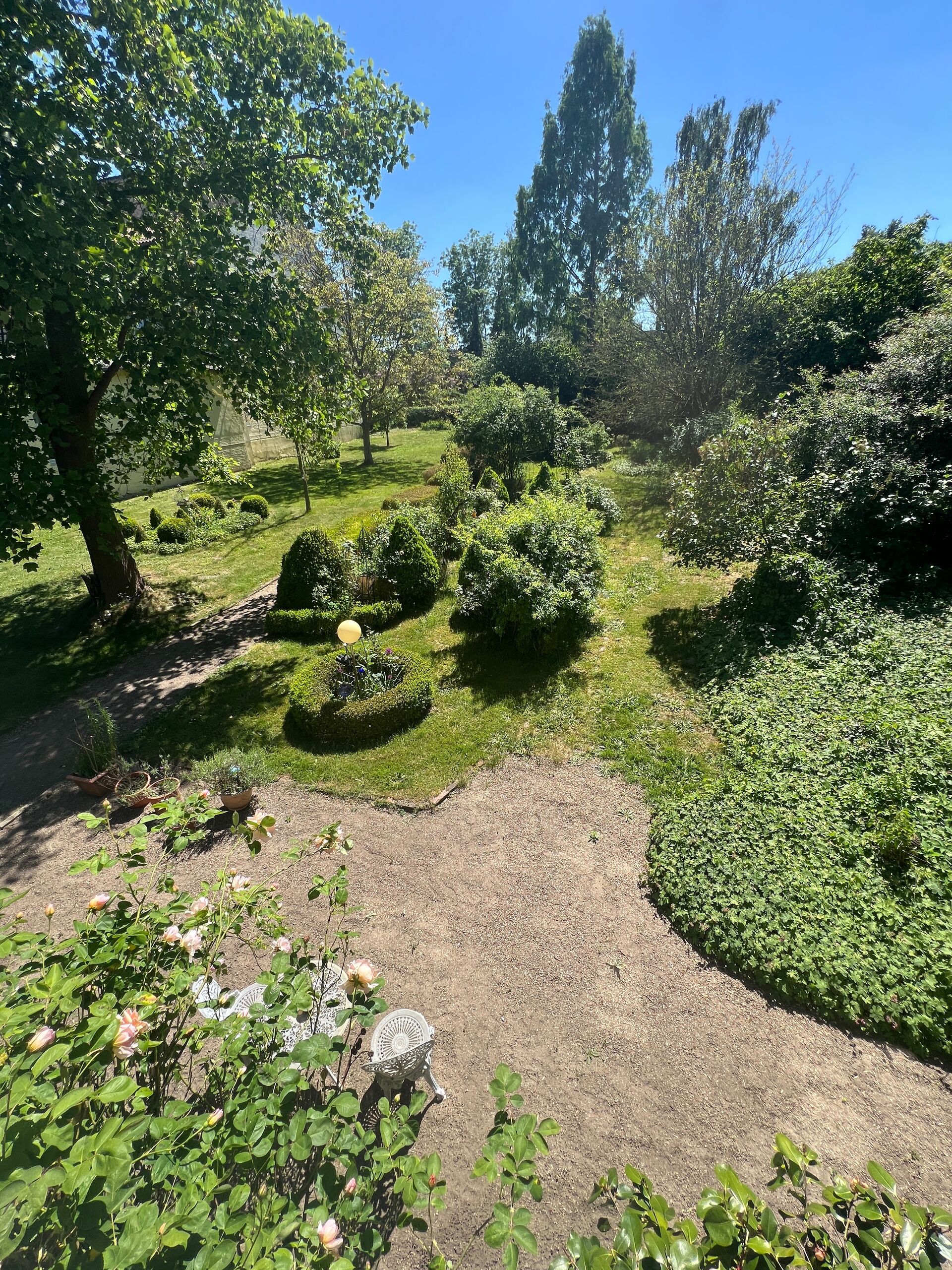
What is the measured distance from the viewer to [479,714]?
24.9 ft

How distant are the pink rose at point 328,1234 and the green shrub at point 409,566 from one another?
31.0 ft

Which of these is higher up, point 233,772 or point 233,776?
point 233,772

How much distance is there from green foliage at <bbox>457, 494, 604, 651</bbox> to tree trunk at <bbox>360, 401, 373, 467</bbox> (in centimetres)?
1525

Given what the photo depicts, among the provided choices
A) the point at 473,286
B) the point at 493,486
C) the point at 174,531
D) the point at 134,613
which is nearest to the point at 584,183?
the point at 473,286

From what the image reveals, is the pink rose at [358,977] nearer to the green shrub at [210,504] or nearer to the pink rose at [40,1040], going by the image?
the pink rose at [40,1040]

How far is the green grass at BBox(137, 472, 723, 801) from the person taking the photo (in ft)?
21.6

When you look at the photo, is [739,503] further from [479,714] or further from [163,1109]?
[163,1109]

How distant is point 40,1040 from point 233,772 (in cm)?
474

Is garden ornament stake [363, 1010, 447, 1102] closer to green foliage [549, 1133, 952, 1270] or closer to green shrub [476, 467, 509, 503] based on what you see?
green foliage [549, 1133, 952, 1270]

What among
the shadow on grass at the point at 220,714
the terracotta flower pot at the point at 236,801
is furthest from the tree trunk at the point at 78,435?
the terracotta flower pot at the point at 236,801

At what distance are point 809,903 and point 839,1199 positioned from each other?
3.62 meters

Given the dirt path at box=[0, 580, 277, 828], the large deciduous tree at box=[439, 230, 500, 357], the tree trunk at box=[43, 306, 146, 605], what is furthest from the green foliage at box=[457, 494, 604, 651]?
the large deciduous tree at box=[439, 230, 500, 357]

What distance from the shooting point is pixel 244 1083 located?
1.88 m

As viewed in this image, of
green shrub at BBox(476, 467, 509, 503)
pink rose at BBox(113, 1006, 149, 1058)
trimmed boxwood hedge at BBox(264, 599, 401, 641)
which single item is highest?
green shrub at BBox(476, 467, 509, 503)
